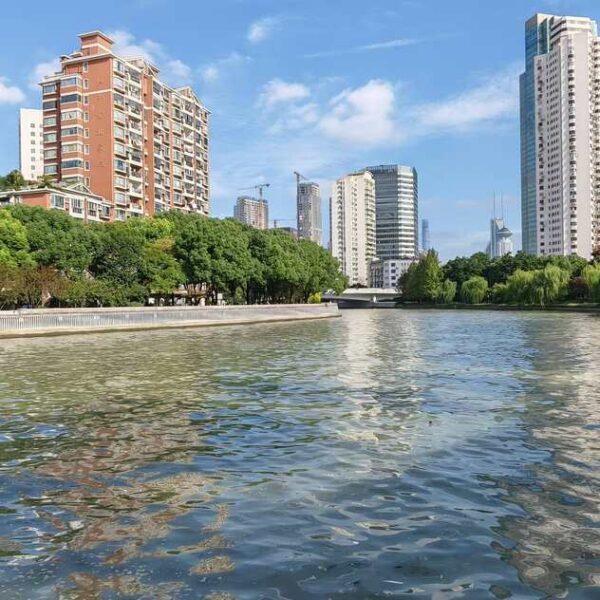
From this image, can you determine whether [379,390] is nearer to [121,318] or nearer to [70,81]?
[121,318]

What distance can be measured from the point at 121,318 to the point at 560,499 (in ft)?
148

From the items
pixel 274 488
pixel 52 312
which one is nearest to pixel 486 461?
pixel 274 488

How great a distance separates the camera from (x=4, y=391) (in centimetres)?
1745

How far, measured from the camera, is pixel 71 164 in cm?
9269

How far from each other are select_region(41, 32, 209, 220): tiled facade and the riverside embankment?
3448 centimetres

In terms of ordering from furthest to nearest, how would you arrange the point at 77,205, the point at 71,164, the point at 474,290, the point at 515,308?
the point at 474,290 < the point at 515,308 < the point at 71,164 < the point at 77,205

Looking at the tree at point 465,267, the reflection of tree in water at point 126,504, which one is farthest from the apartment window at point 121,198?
the reflection of tree in water at point 126,504

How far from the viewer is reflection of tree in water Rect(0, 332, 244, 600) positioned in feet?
19.0

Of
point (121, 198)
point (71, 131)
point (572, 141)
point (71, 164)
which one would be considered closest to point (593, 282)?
point (121, 198)

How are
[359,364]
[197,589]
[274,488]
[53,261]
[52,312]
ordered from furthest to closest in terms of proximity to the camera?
[53,261] < [52,312] < [359,364] < [274,488] < [197,589]

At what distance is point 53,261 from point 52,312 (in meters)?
12.2

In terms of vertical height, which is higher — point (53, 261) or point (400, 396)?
point (53, 261)

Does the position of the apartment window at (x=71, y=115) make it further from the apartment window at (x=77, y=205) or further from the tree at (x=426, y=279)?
the tree at (x=426, y=279)

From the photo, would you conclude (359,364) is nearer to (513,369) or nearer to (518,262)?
(513,369)
